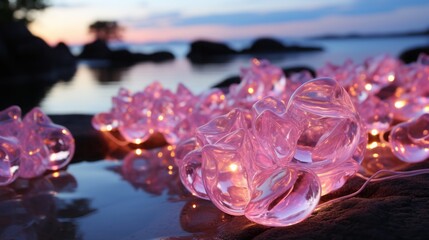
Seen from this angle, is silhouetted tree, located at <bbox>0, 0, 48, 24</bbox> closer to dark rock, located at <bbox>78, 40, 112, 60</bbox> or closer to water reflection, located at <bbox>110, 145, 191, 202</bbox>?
dark rock, located at <bbox>78, 40, 112, 60</bbox>

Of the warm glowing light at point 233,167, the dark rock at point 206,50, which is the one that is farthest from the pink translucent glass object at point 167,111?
the dark rock at point 206,50

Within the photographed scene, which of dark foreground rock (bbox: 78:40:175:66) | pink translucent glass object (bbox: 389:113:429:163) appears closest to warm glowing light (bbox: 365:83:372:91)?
pink translucent glass object (bbox: 389:113:429:163)

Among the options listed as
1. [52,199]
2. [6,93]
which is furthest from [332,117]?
[6,93]

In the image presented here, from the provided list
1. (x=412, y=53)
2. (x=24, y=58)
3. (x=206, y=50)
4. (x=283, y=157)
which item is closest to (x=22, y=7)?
(x=24, y=58)

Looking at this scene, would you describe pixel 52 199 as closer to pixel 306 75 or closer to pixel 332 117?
pixel 332 117

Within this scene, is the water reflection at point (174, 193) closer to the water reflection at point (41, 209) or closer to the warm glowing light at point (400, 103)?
the water reflection at point (41, 209)
